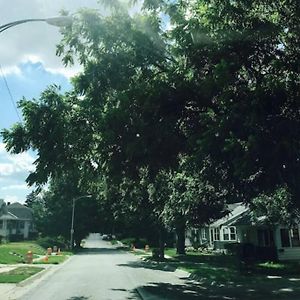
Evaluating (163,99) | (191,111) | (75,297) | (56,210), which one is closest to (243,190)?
(191,111)

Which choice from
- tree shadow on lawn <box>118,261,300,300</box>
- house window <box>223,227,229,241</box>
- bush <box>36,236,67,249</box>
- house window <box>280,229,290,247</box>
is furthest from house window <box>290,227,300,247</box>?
bush <box>36,236,67,249</box>

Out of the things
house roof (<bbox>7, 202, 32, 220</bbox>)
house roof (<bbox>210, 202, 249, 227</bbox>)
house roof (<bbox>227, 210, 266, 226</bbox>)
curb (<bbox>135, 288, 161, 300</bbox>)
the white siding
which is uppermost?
house roof (<bbox>7, 202, 32, 220</bbox>)

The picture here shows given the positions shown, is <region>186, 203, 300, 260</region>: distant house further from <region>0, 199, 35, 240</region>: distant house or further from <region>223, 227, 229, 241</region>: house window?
<region>0, 199, 35, 240</region>: distant house

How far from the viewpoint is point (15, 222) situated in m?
96.1

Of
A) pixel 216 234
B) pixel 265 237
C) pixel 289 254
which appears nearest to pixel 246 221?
pixel 265 237

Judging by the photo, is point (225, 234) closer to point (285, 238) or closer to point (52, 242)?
point (285, 238)

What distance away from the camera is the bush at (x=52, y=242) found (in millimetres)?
67188

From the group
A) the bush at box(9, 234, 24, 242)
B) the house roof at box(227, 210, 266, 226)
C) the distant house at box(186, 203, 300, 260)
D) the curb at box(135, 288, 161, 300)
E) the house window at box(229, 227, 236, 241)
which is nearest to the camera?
the curb at box(135, 288, 161, 300)

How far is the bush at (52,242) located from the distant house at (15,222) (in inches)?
474

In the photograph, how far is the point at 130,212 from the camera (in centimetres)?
4728

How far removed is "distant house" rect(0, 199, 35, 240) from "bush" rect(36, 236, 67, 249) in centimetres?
1203

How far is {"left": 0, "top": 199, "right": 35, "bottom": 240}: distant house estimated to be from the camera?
289ft

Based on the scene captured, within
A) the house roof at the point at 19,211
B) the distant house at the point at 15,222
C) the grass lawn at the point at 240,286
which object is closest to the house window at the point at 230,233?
the grass lawn at the point at 240,286

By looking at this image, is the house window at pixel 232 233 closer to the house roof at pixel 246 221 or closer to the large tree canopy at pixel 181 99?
the house roof at pixel 246 221
